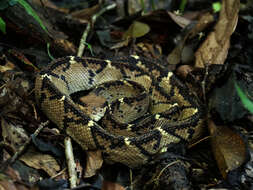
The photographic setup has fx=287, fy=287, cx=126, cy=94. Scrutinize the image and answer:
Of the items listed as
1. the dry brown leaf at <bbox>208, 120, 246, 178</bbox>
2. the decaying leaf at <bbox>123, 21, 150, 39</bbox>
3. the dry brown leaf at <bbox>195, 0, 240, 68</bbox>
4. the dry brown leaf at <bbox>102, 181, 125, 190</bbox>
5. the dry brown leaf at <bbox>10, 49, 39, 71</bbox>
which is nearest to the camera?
the dry brown leaf at <bbox>102, 181, 125, 190</bbox>

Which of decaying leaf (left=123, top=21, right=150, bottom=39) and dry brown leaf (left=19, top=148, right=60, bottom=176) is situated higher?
decaying leaf (left=123, top=21, right=150, bottom=39)

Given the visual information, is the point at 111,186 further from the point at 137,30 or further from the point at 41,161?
the point at 137,30

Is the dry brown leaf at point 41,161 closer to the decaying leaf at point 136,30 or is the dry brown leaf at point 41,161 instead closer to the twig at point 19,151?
the twig at point 19,151

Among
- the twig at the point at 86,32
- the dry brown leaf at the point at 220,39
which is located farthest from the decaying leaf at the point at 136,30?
the dry brown leaf at the point at 220,39

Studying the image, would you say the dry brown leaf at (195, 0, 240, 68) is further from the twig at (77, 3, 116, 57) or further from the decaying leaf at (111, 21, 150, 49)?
the twig at (77, 3, 116, 57)

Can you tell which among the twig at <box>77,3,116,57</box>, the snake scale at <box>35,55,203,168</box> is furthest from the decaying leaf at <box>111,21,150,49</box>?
the twig at <box>77,3,116,57</box>

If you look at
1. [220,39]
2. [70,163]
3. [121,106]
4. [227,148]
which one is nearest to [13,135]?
[70,163]
